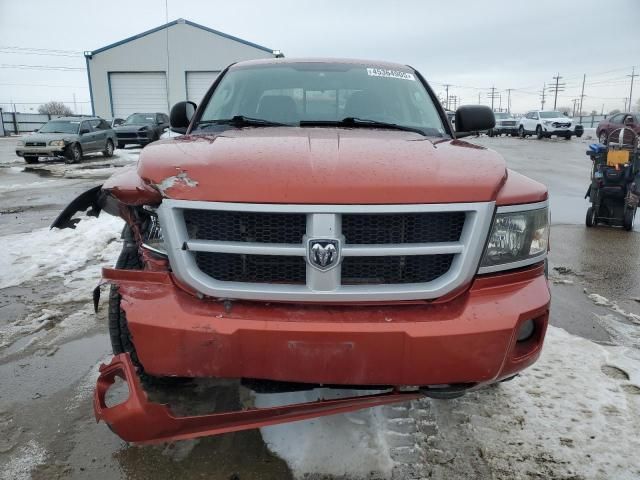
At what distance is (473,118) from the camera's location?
11.1 feet

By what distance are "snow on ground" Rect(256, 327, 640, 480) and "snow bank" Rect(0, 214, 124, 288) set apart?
3.06 meters

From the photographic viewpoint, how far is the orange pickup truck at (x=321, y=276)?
1.69 m

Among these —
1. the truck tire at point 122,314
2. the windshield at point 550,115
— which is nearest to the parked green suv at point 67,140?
the truck tire at point 122,314

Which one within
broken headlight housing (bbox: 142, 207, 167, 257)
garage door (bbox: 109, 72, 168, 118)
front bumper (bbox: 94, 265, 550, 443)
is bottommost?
front bumper (bbox: 94, 265, 550, 443)

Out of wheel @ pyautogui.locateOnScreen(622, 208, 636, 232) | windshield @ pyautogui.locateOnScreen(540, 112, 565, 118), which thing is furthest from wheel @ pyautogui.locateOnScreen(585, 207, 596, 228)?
windshield @ pyautogui.locateOnScreen(540, 112, 565, 118)

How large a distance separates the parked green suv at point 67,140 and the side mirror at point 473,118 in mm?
15829

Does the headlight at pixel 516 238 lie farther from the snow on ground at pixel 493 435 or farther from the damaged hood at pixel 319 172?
the snow on ground at pixel 493 435

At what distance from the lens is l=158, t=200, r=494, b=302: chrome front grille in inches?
67.9

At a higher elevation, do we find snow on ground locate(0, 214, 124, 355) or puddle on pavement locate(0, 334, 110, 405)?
snow on ground locate(0, 214, 124, 355)

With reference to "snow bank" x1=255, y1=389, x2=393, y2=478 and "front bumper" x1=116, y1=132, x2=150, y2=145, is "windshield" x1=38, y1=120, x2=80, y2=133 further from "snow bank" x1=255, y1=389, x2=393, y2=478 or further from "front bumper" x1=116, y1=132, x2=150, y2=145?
"snow bank" x1=255, y1=389, x2=393, y2=478

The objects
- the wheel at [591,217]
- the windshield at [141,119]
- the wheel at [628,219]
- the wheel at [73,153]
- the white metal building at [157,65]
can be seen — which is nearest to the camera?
the wheel at [628,219]

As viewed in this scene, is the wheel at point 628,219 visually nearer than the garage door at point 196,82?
Yes

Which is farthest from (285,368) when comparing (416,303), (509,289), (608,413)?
(608,413)

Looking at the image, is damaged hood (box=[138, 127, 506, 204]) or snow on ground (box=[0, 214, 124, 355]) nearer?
damaged hood (box=[138, 127, 506, 204])
